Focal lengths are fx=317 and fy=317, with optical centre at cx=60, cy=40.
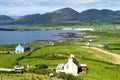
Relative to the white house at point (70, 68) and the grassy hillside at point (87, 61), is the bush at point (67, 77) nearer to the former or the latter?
the grassy hillside at point (87, 61)

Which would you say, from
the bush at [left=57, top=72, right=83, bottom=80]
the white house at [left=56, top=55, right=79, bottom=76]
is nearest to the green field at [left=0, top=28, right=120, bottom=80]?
the bush at [left=57, top=72, right=83, bottom=80]

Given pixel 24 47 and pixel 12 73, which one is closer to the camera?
pixel 12 73

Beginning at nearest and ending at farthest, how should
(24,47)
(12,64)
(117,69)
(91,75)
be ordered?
(91,75), (117,69), (12,64), (24,47)

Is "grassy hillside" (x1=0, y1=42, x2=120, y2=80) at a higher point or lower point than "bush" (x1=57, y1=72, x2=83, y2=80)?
lower

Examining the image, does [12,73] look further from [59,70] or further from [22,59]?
Result: [22,59]

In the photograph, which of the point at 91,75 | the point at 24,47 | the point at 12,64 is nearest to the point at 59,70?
the point at 91,75

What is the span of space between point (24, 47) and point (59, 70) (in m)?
51.8

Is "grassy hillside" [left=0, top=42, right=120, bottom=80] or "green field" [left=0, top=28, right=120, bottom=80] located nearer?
"green field" [left=0, top=28, right=120, bottom=80]

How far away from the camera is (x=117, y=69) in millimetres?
75375

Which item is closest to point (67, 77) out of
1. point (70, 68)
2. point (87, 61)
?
point (70, 68)

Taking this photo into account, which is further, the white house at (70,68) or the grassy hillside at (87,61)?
the white house at (70,68)

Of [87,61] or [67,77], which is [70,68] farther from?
[87,61]

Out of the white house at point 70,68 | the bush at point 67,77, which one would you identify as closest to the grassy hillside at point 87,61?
the white house at point 70,68

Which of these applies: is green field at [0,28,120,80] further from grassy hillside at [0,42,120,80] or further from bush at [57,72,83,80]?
bush at [57,72,83,80]
